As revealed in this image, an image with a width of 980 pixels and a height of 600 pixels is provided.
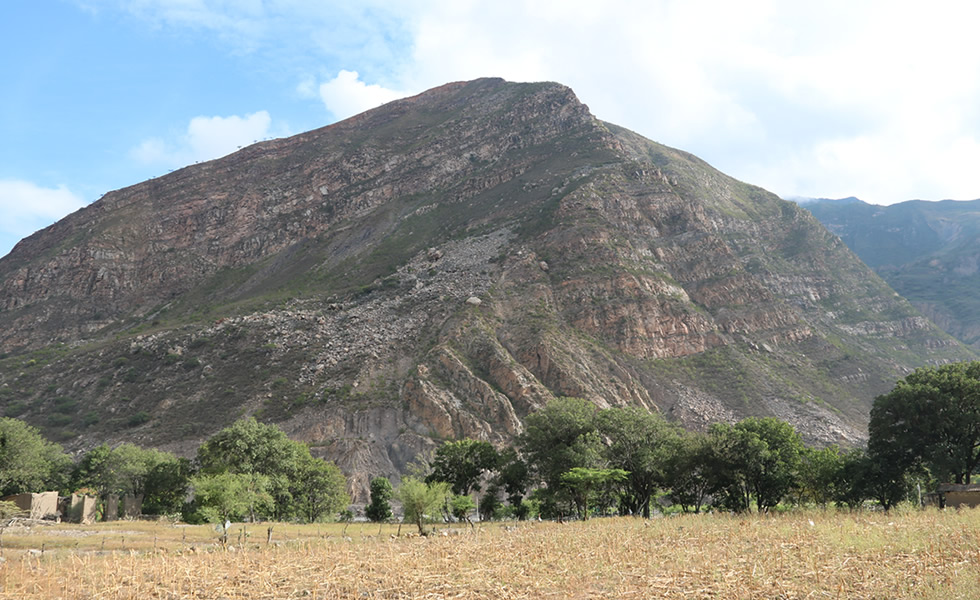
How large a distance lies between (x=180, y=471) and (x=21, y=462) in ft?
38.1

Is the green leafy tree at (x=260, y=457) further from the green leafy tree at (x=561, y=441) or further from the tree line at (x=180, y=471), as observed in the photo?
the green leafy tree at (x=561, y=441)

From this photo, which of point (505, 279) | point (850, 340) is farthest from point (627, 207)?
point (850, 340)

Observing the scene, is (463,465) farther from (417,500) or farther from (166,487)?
(166,487)

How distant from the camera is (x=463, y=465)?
49656 mm

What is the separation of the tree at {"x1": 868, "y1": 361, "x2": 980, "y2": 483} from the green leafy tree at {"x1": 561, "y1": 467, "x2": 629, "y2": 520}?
17.4 m

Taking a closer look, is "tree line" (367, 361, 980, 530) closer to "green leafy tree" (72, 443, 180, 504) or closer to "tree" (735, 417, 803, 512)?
"tree" (735, 417, 803, 512)

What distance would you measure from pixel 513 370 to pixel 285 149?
366 feet

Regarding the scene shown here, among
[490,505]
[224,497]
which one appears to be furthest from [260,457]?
[490,505]

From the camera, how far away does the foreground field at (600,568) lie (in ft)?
36.0

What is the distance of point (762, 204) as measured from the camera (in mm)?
140375

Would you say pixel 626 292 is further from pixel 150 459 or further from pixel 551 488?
pixel 150 459

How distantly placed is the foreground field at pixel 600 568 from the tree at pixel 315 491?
26856mm

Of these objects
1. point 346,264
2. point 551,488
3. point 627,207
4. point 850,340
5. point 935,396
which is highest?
point 627,207

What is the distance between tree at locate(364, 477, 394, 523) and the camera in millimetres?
47719
